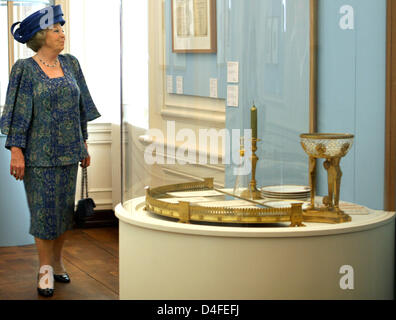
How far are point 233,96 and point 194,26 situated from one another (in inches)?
11.4

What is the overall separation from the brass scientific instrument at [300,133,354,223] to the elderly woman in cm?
159

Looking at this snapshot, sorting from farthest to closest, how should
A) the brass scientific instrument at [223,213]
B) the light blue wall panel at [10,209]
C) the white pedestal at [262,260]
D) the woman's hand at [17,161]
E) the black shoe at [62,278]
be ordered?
the light blue wall panel at [10,209] < the black shoe at [62,278] < the woman's hand at [17,161] < the brass scientific instrument at [223,213] < the white pedestal at [262,260]

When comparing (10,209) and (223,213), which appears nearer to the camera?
(223,213)

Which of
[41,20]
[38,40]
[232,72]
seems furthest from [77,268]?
[232,72]

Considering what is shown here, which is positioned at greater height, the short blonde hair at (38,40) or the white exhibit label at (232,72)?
the short blonde hair at (38,40)

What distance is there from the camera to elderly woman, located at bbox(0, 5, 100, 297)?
378 centimetres

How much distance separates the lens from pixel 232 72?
8.70 ft

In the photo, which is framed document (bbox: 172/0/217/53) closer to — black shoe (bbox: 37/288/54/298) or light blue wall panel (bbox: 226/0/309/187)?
light blue wall panel (bbox: 226/0/309/187)

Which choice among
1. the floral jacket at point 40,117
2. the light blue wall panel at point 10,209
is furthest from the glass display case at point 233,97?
the light blue wall panel at point 10,209

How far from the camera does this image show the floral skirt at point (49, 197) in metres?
3.84

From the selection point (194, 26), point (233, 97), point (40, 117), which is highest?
point (194, 26)

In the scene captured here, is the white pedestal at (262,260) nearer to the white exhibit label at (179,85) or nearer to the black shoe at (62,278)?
the white exhibit label at (179,85)

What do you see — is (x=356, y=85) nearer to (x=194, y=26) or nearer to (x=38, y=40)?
(x=194, y=26)

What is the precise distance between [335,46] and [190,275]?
100cm
